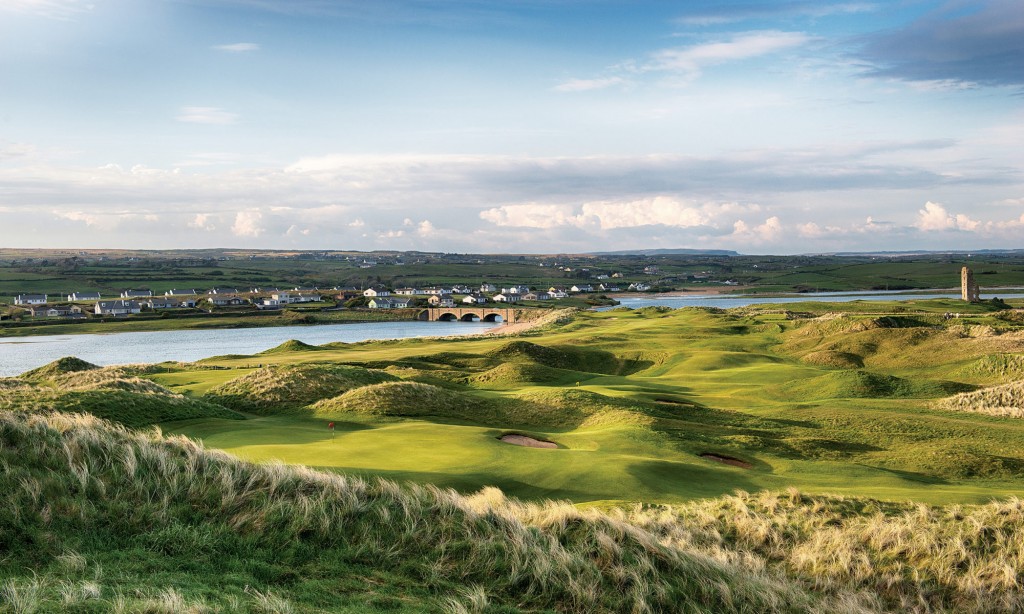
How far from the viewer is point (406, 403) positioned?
2442 centimetres

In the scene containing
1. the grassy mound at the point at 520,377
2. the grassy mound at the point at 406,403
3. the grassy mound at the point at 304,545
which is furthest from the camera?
the grassy mound at the point at 520,377

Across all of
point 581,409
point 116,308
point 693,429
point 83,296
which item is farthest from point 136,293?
point 693,429

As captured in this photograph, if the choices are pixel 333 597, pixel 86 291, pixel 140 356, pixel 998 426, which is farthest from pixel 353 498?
pixel 86 291

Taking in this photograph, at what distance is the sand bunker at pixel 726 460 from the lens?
18766 mm

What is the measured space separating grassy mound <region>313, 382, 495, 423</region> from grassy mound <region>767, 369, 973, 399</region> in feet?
47.8

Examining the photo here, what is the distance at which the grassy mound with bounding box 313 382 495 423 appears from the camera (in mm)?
23766

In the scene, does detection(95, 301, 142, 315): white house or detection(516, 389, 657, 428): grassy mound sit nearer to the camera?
detection(516, 389, 657, 428): grassy mound

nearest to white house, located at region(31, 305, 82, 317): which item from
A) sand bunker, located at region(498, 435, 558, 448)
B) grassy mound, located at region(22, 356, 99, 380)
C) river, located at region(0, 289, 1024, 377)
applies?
river, located at region(0, 289, 1024, 377)

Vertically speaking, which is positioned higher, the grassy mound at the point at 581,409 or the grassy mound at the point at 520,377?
the grassy mound at the point at 581,409

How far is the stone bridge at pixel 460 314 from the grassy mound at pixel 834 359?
9003 cm

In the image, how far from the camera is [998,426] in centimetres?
2322

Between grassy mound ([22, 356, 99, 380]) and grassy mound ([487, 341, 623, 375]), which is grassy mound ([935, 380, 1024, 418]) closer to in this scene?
grassy mound ([487, 341, 623, 375])

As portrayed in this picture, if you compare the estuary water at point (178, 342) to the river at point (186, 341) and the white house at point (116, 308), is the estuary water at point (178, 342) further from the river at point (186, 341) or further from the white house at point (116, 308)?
the white house at point (116, 308)

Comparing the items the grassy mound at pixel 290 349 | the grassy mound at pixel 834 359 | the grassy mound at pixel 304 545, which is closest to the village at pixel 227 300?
the grassy mound at pixel 290 349
